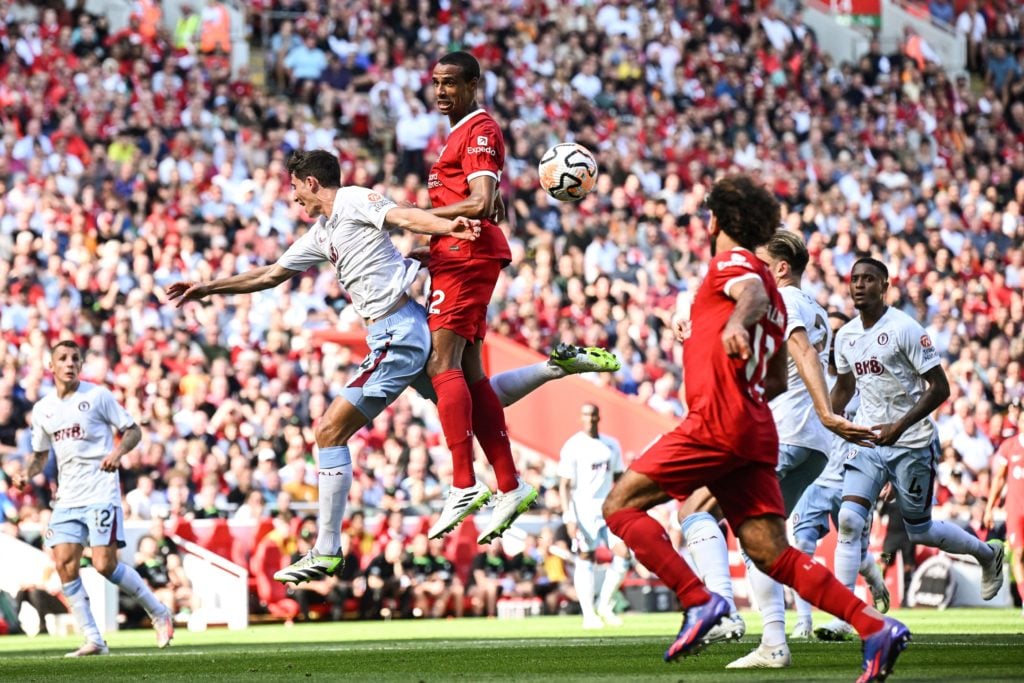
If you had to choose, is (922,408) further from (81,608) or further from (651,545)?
(81,608)

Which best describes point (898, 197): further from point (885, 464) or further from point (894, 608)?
point (885, 464)

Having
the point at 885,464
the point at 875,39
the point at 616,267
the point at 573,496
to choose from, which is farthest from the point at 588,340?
the point at 875,39

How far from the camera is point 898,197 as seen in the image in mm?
29344

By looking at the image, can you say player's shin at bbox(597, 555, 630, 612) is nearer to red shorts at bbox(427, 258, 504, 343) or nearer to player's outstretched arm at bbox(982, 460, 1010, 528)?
player's outstretched arm at bbox(982, 460, 1010, 528)

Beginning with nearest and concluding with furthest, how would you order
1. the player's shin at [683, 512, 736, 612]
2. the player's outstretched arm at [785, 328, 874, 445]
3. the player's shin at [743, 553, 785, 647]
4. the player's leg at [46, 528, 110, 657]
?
the player's outstretched arm at [785, 328, 874, 445] < the player's shin at [743, 553, 785, 647] < the player's shin at [683, 512, 736, 612] < the player's leg at [46, 528, 110, 657]

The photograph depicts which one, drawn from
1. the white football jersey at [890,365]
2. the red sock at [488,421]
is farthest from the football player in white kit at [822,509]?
the red sock at [488,421]

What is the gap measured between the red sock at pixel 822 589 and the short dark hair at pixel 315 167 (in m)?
4.41

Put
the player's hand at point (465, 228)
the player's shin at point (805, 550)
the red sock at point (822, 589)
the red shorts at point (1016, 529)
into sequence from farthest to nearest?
the red shorts at point (1016, 529), the player's shin at point (805, 550), the player's hand at point (465, 228), the red sock at point (822, 589)

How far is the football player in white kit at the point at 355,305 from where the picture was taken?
1099cm

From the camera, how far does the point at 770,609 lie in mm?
10273

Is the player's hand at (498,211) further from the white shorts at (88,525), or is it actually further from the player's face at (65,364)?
the white shorts at (88,525)

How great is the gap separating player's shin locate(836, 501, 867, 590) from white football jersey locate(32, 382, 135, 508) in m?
5.97

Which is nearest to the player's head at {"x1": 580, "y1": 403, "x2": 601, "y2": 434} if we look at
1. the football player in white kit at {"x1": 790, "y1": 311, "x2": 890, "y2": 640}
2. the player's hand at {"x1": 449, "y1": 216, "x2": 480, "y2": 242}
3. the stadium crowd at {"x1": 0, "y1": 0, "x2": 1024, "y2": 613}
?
the stadium crowd at {"x1": 0, "y1": 0, "x2": 1024, "y2": 613}

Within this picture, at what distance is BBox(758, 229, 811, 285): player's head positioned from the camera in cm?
1155
